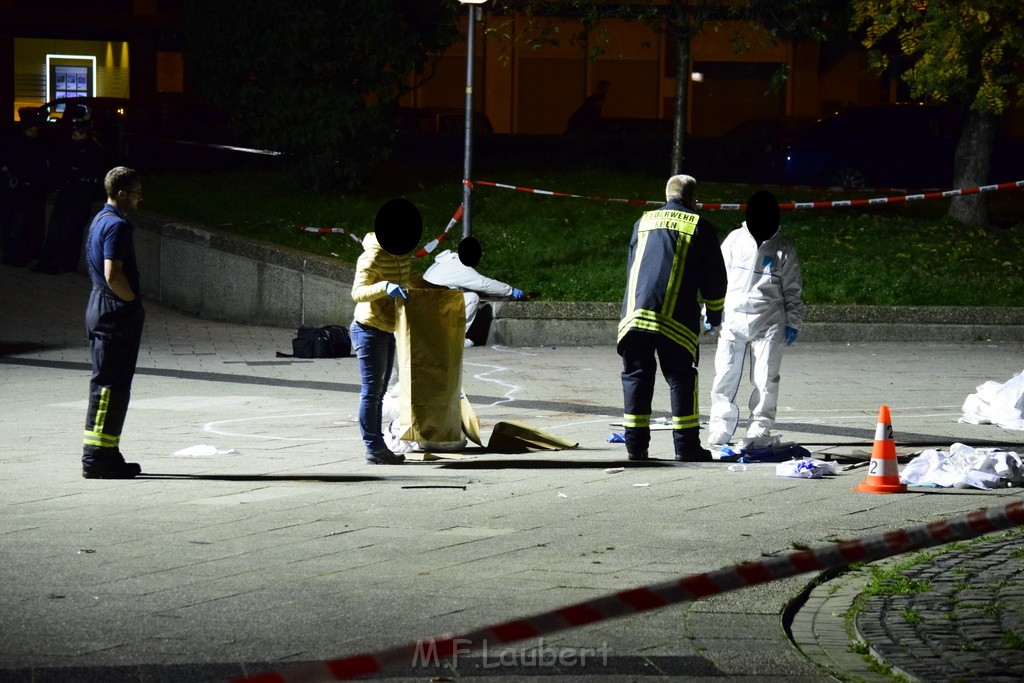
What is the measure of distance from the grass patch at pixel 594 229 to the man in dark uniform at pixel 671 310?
22.7ft

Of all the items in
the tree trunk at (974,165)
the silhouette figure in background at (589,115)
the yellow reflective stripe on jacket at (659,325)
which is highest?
the silhouette figure in background at (589,115)

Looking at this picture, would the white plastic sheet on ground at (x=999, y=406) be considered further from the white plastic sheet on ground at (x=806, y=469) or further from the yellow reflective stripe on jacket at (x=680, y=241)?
the yellow reflective stripe on jacket at (x=680, y=241)

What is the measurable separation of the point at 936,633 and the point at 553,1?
13.5 m

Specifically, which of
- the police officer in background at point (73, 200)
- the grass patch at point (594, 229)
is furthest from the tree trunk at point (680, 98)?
the police officer in background at point (73, 200)

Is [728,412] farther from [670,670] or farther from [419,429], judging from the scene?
[670,670]

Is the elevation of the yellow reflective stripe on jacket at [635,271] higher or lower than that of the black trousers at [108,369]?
higher

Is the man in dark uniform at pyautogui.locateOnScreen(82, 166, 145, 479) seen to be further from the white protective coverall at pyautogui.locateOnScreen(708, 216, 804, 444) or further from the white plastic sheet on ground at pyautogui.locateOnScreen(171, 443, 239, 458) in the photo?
the white protective coverall at pyautogui.locateOnScreen(708, 216, 804, 444)

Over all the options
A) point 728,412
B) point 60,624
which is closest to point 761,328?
point 728,412

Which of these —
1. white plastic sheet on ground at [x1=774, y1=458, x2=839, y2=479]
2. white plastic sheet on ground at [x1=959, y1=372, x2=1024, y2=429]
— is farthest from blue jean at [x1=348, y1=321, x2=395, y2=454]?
white plastic sheet on ground at [x1=959, y1=372, x2=1024, y2=429]

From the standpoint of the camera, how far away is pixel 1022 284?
16.0m

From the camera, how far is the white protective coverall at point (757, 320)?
8852 mm

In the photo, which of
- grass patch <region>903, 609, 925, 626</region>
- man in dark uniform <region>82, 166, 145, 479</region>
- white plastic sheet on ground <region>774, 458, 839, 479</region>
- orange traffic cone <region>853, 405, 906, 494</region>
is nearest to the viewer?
grass patch <region>903, 609, 925, 626</region>

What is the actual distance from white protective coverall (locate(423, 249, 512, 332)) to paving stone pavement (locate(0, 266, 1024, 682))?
261cm

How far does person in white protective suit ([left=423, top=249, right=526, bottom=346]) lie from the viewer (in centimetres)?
1401
